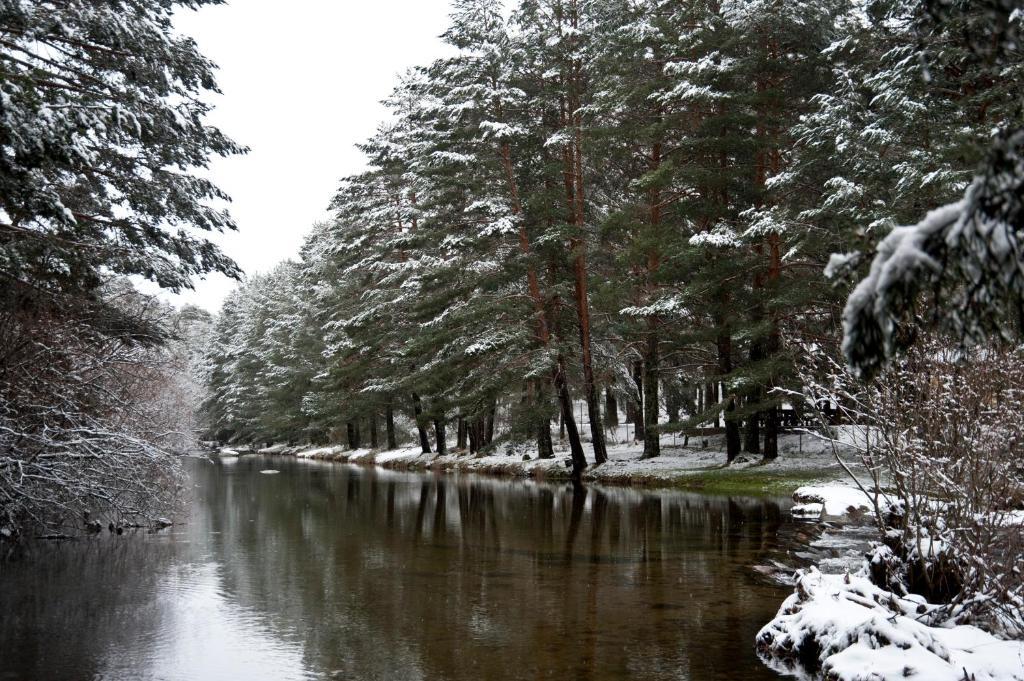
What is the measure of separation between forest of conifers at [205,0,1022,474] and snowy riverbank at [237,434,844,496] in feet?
3.17

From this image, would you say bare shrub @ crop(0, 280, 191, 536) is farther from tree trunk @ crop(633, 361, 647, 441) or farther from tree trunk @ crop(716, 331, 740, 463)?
tree trunk @ crop(633, 361, 647, 441)

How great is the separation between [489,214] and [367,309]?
1237 centimetres

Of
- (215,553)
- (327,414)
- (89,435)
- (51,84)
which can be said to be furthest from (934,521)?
(327,414)

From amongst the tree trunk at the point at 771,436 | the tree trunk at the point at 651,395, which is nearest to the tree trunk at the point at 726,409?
the tree trunk at the point at 771,436

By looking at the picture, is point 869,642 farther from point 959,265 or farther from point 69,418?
point 69,418

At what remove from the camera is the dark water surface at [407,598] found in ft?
23.3

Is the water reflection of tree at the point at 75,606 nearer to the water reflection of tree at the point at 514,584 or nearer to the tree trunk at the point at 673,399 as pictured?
the water reflection of tree at the point at 514,584

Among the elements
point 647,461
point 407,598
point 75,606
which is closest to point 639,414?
point 647,461

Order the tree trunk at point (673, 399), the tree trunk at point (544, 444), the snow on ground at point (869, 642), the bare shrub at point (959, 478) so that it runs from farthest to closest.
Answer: the tree trunk at point (673, 399)
the tree trunk at point (544, 444)
the bare shrub at point (959, 478)
the snow on ground at point (869, 642)

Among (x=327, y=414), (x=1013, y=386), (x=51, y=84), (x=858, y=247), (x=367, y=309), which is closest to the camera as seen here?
(x=858, y=247)

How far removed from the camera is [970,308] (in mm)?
3236

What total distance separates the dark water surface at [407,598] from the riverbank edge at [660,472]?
2.30m

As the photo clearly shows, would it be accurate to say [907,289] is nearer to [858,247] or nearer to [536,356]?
[858,247]

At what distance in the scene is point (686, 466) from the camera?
23.4m
